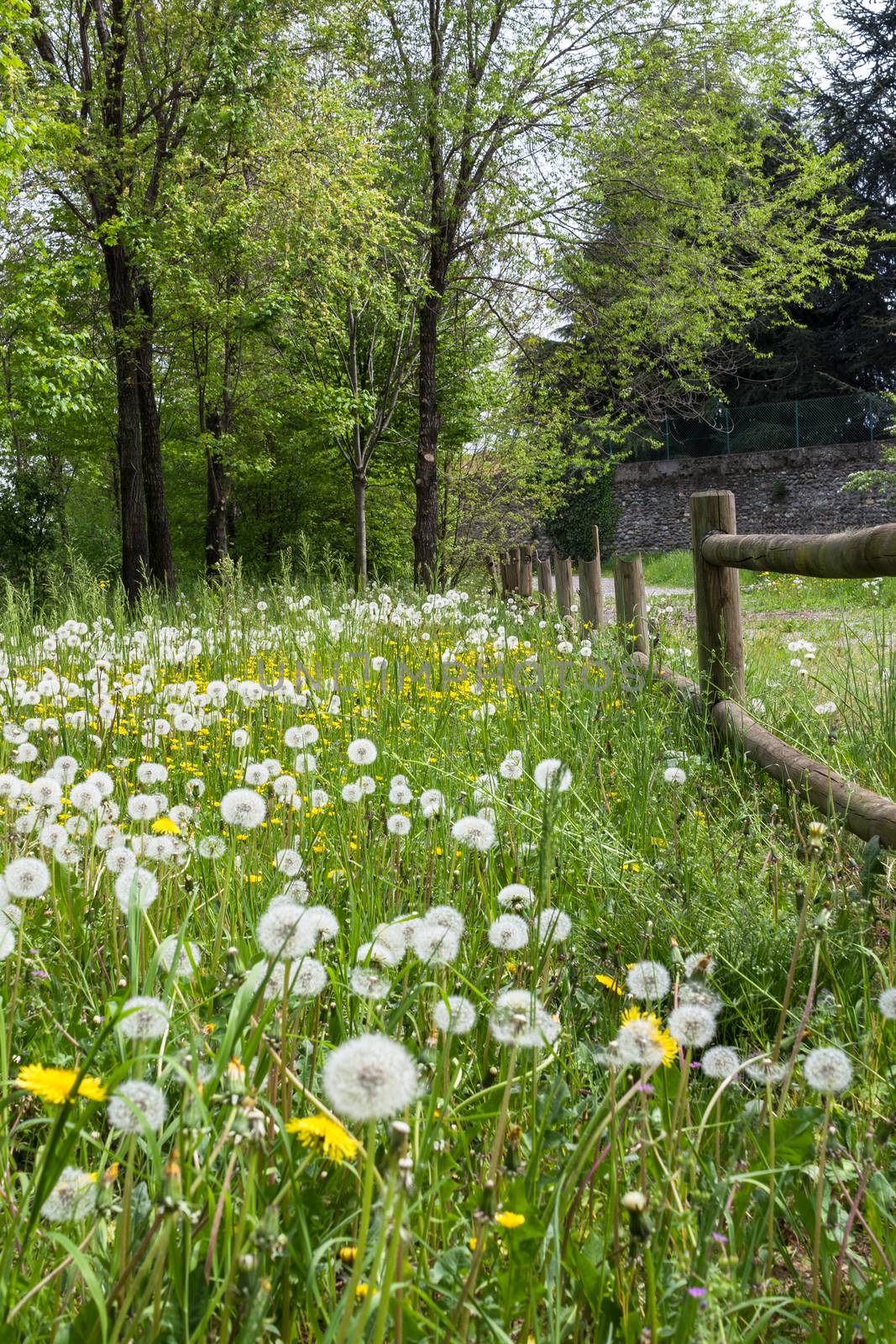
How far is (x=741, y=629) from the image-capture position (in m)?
4.55

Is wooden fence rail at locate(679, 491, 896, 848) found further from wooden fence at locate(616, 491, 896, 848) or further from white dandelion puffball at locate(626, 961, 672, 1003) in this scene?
white dandelion puffball at locate(626, 961, 672, 1003)

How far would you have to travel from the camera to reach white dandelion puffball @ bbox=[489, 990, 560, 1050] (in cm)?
103

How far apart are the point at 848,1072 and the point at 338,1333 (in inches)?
24.0

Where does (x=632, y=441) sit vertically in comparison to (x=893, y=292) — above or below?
below

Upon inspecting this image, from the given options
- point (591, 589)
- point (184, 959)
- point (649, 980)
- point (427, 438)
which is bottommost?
point (184, 959)

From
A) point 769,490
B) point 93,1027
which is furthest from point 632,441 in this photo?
point 93,1027

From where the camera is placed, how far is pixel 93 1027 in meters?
1.74

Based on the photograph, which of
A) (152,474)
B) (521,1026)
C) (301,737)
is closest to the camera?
(521,1026)

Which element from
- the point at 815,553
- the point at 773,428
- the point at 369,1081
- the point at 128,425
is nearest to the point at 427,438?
the point at 128,425

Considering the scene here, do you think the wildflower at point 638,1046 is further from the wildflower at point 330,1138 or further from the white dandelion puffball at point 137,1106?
the white dandelion puffball at point 137,1106

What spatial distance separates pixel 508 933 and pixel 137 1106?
56 centimetres

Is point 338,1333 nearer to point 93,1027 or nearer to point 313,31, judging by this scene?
point 93,1027

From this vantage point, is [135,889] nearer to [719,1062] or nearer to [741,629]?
[719,1062]

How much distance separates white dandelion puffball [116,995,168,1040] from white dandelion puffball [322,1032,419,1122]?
30 centimetres
